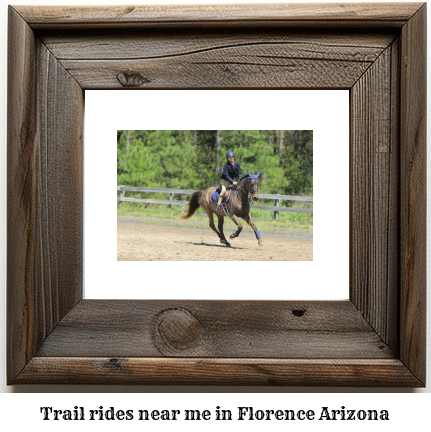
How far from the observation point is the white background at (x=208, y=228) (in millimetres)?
881

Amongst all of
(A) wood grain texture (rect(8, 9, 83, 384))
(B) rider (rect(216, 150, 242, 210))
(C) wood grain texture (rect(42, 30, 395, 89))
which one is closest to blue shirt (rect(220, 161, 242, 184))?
(B) rider (rect(216, 150, 242, 210))

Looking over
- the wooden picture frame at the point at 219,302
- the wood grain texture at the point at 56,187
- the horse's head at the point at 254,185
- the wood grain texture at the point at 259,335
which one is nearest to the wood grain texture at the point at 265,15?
the wooden picture frame at the point at 219,302

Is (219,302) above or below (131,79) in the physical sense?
below

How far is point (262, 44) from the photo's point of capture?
0.87 meters

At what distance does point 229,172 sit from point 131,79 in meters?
0.21

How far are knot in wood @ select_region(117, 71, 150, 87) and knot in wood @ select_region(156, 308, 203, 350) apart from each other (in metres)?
0.36

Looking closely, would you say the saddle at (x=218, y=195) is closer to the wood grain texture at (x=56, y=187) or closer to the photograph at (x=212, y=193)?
the photograph at (x=212, y=193)

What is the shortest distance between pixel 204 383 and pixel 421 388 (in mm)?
337

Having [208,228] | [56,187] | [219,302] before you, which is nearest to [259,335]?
[219,302]

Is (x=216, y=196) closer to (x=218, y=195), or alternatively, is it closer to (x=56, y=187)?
(x=218, y=195)

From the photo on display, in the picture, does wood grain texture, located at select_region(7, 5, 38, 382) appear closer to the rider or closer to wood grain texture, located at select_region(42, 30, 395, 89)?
wood grain texture, located at select_region(42, 30, 395, 89)

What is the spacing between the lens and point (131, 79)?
880 mm

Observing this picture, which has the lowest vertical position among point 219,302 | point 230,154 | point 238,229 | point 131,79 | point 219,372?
point 219,372
